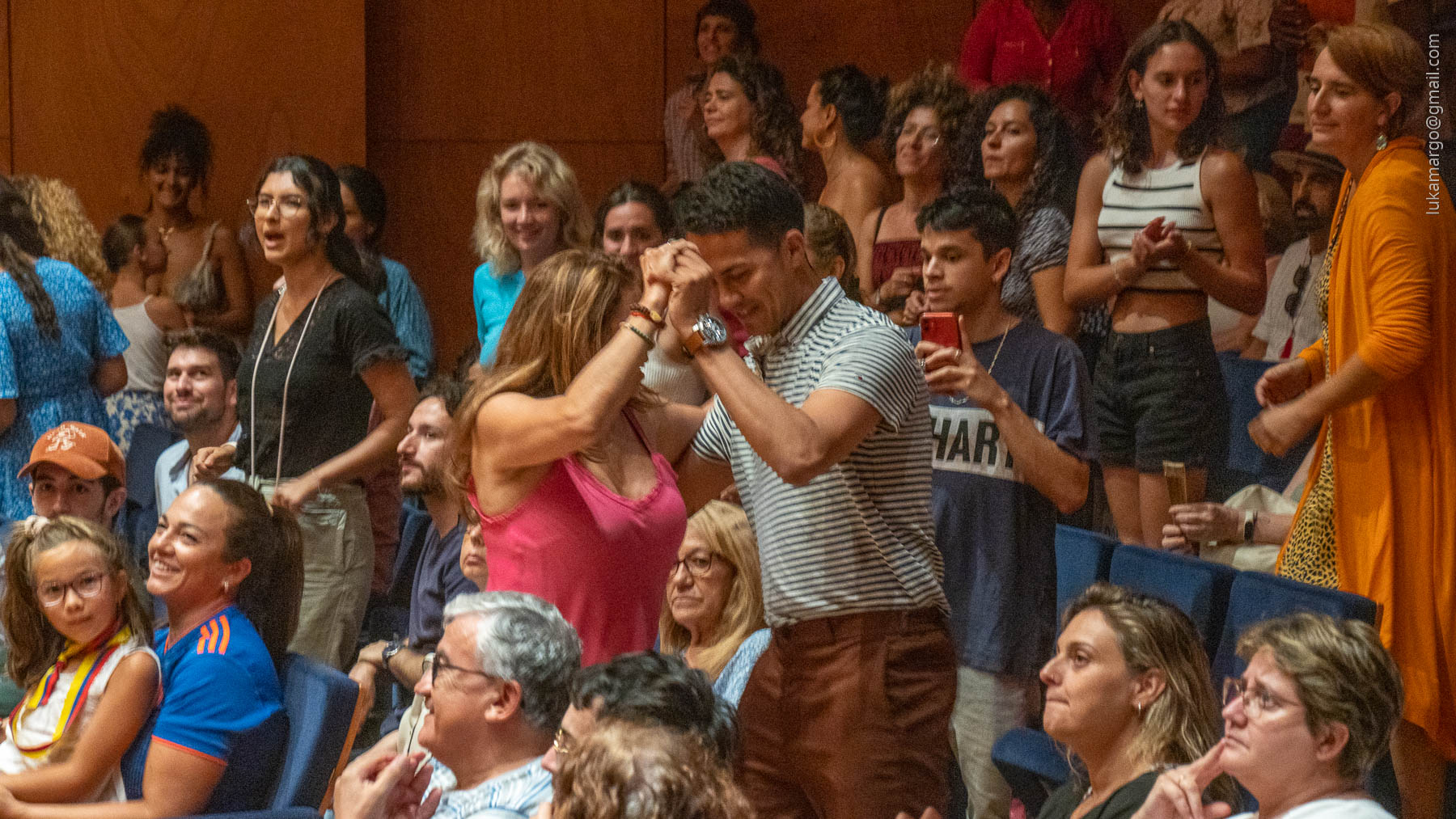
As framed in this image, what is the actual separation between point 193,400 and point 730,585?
166 centimetres

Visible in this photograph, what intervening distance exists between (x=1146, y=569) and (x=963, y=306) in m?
0.59

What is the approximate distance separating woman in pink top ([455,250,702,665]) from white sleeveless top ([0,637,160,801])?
2.76 feet

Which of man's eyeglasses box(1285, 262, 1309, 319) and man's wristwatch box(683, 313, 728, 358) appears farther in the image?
man's eyeglasses box(1285, 262, 1309, 319)

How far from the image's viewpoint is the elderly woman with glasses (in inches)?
71.7

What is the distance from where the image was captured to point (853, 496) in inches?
80.7

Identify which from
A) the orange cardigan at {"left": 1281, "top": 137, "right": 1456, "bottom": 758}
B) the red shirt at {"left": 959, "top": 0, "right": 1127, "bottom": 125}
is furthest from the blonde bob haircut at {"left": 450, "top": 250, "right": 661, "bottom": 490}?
the red shirt at {"left": 959, "top": 0, "right": 1127, "bottom": 125}

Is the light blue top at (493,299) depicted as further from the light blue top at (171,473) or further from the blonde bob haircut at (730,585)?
the blonde bob haircut at (730,585)

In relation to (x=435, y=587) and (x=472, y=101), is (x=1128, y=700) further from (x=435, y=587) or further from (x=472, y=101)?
(x=472, y=101)

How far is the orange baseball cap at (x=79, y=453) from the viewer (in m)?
3.62

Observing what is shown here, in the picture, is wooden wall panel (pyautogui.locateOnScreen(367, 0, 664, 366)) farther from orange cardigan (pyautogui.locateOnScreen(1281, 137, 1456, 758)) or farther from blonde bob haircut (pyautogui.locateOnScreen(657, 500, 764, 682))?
orange cardigan (pyautogui.locateOnScreen(1281, 137, 1456, 758))

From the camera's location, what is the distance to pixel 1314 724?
72.0 inches

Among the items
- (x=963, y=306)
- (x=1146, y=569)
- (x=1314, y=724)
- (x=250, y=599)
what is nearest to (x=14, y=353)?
(x=250, y=599)

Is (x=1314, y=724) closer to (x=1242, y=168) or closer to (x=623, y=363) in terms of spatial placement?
(x=623, y=363)

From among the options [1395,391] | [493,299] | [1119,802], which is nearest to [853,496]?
[1119,802]
